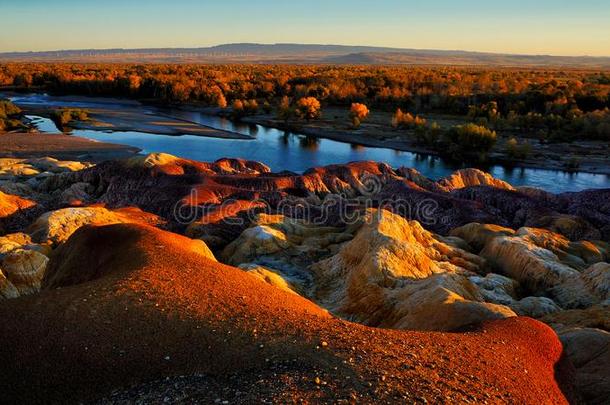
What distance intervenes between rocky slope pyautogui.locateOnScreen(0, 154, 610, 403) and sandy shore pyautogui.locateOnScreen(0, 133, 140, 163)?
1397 centimetres

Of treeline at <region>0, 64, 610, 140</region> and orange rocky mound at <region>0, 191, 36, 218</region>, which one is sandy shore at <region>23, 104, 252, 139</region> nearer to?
treeline at <region>0, 64, 610, 140</region>

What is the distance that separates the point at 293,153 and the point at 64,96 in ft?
231

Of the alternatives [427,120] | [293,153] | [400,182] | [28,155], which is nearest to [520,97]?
[427,120]

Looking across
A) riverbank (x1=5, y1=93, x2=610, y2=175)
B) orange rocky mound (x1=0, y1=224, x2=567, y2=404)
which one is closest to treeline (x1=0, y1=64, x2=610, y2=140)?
riverbank (x1=5, y1=93, x2=610, y2=175)

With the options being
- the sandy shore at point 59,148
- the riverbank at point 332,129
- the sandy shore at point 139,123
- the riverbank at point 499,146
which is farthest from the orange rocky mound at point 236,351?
the sandy shore at point 139,123

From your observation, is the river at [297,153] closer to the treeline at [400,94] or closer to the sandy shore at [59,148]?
the sandy shore at [59,148]

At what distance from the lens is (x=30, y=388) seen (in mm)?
10148

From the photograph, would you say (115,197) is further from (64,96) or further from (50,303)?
(64,96)

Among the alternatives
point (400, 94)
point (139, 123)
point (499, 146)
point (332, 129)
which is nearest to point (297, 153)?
point (332, 129)

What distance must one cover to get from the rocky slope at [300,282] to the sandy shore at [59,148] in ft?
45.8

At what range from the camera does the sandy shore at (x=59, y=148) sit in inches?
2261

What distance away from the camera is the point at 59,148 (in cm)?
5988

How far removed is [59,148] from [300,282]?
45.6 m

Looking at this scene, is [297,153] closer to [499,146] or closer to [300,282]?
[499,146]
